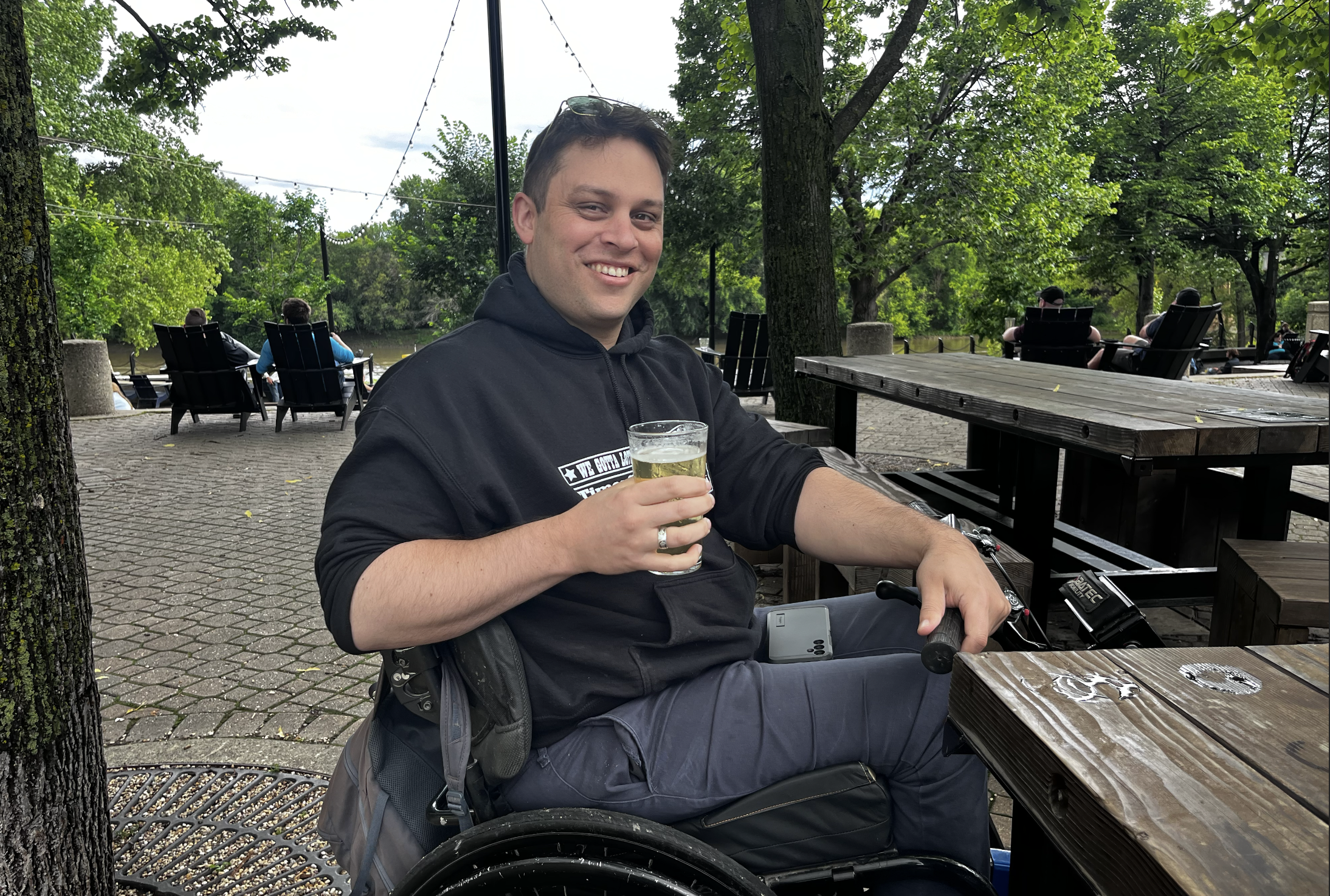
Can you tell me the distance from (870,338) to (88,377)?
12.3 metres

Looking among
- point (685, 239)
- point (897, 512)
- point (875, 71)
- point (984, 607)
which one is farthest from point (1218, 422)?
point (685, 239)

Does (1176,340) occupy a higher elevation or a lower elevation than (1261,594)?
higher

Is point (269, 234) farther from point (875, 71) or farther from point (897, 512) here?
point (897, 512)

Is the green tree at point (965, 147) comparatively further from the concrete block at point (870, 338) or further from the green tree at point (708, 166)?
the concrete block at point (870, 338)

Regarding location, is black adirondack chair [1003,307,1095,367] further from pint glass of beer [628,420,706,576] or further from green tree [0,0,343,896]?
green tree [0,0,343,896]

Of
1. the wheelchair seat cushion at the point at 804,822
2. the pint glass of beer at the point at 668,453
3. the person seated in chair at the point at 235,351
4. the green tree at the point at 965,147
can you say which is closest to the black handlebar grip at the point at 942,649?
the wheelchair seat cushion at the point at 804,822

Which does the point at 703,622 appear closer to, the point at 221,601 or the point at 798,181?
the point at 221,601

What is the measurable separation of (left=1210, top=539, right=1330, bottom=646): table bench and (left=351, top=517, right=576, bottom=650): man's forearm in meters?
1.66

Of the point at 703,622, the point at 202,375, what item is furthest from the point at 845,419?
the point at 202,375

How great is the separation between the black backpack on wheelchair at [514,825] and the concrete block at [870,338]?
46.8 feet

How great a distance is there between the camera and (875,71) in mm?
6395

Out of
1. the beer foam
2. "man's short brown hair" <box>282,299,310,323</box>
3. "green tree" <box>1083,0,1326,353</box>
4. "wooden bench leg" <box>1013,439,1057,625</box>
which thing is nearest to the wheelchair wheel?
the beer foam

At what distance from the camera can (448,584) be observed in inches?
51.3

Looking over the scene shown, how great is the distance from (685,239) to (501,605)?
25061 millimetres
